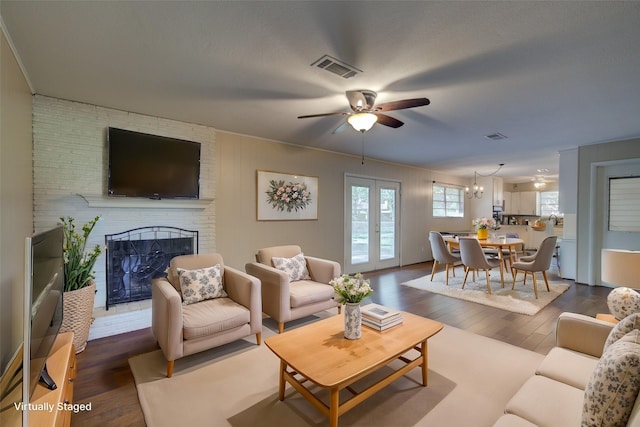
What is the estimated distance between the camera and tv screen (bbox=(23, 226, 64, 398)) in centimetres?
113

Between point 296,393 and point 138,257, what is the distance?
2.56 m

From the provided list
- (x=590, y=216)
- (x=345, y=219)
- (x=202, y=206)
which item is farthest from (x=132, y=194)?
(x=590, y=216)

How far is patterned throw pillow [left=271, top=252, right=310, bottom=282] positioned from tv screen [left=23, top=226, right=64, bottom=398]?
6.77 ft

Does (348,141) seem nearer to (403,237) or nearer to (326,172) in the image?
(326,172)

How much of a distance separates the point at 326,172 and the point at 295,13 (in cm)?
372

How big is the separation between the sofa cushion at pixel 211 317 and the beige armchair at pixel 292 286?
428mm

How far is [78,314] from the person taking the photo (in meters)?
2.66

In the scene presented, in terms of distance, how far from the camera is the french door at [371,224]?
5.85 meters

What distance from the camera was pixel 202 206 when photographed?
12.6ft

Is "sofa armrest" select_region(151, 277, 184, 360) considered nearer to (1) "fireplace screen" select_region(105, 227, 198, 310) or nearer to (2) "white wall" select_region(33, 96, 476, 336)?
(2) "white wall" select_region(33, 96, 476, 336)

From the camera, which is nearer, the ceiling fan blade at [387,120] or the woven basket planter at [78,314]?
the woven basket planter at [78,314]

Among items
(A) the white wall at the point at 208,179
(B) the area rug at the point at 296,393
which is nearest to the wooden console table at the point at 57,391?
(B) the area rug at the point at 296,393

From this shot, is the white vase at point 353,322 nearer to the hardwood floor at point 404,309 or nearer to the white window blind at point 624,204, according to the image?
the hardwood floor at point 404,309

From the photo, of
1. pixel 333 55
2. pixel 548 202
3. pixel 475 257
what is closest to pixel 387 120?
pixel 333 55
